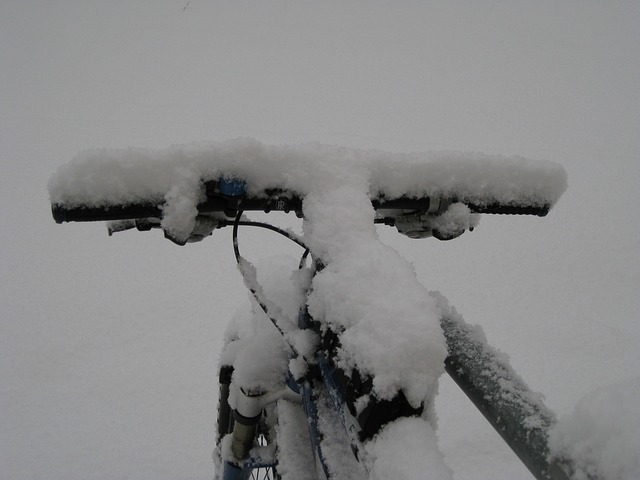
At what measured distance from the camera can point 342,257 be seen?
807 mm

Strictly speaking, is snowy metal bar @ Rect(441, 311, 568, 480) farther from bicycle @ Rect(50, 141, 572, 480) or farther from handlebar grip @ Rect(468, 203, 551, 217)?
handlebar grip @ Rect(468, 203, 551, 217)

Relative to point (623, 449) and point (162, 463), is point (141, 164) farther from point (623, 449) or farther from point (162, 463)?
point (162, 463)

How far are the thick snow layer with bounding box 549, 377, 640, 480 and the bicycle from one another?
1.2 inches

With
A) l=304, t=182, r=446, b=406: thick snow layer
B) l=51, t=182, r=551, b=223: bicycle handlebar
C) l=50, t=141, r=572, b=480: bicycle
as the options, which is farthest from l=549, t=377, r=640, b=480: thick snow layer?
l=51, t=182, r=551, b=223: bicycle handlebar

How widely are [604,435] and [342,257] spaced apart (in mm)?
481

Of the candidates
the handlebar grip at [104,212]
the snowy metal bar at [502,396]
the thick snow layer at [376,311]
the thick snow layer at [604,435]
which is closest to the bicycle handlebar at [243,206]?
the handlebar grip at [104,212]

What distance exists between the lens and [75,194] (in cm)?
84

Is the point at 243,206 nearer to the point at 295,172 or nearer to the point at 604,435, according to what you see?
the point at 295,172

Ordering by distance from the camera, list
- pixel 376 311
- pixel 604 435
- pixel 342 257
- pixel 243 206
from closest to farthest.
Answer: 1. pixel 604 435
2. pixel 376 311
3. pixel 342 257
4. pixel 243 206

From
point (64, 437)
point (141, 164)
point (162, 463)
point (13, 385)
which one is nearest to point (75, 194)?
point (141, 164)

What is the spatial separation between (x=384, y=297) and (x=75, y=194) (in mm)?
658

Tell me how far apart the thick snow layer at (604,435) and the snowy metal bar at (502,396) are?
4 cm

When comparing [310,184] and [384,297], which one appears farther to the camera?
[310,184]

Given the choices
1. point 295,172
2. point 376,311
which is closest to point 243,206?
point 295,172
